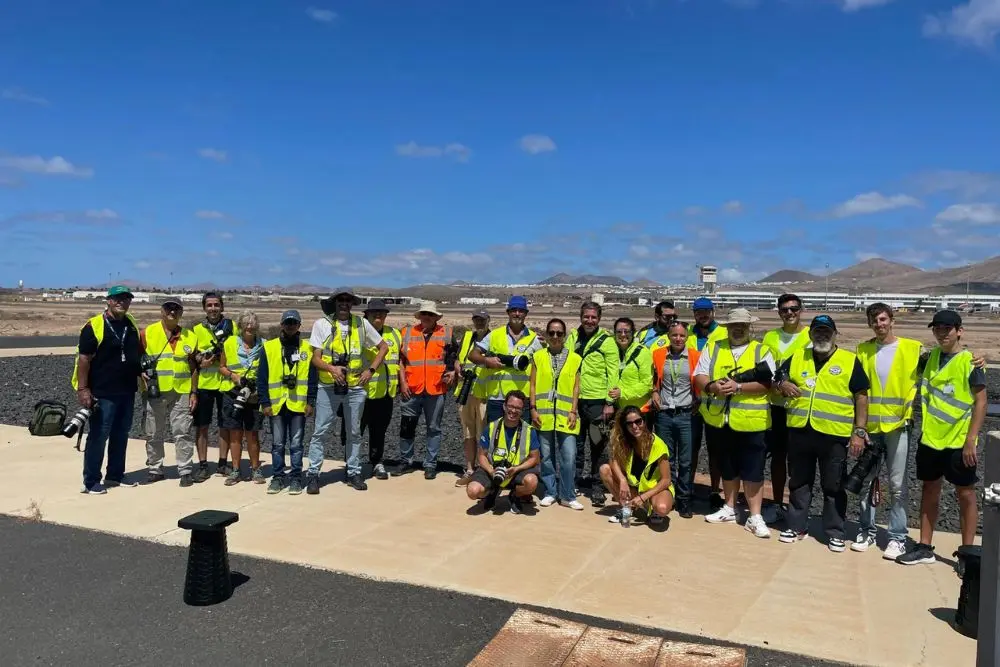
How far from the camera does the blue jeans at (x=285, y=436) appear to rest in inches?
272

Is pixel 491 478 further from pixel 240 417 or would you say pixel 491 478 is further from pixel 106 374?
pixel 106 374

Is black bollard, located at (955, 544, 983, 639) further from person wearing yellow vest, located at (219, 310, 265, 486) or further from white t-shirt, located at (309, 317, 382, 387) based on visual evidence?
person wearing yellow vest, located at (219, 310, 265, 486)

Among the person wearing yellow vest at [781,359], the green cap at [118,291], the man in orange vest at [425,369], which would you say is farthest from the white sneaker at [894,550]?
the green cap at [118,291]

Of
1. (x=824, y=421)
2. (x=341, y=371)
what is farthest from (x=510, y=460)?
(x=824, y=421)

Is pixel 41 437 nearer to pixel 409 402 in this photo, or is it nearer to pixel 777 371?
pixel 409 402

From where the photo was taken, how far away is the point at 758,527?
5.79 m

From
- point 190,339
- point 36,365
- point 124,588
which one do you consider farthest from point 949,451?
point 36,365

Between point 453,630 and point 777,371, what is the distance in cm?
346

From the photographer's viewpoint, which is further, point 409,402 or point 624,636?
point 409,402

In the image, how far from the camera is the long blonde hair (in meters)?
5.99

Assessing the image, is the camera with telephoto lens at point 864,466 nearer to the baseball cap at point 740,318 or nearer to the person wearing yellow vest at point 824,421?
the person wearing yellow vest at point 824,421

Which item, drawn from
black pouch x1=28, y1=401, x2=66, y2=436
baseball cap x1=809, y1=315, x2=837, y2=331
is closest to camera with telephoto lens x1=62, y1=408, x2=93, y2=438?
black pouch x1=28, y1=401, x2=66, y2=436

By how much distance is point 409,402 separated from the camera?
7566mm

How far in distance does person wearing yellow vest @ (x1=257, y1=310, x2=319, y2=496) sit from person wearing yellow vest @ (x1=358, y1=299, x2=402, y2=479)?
0.60 metres
